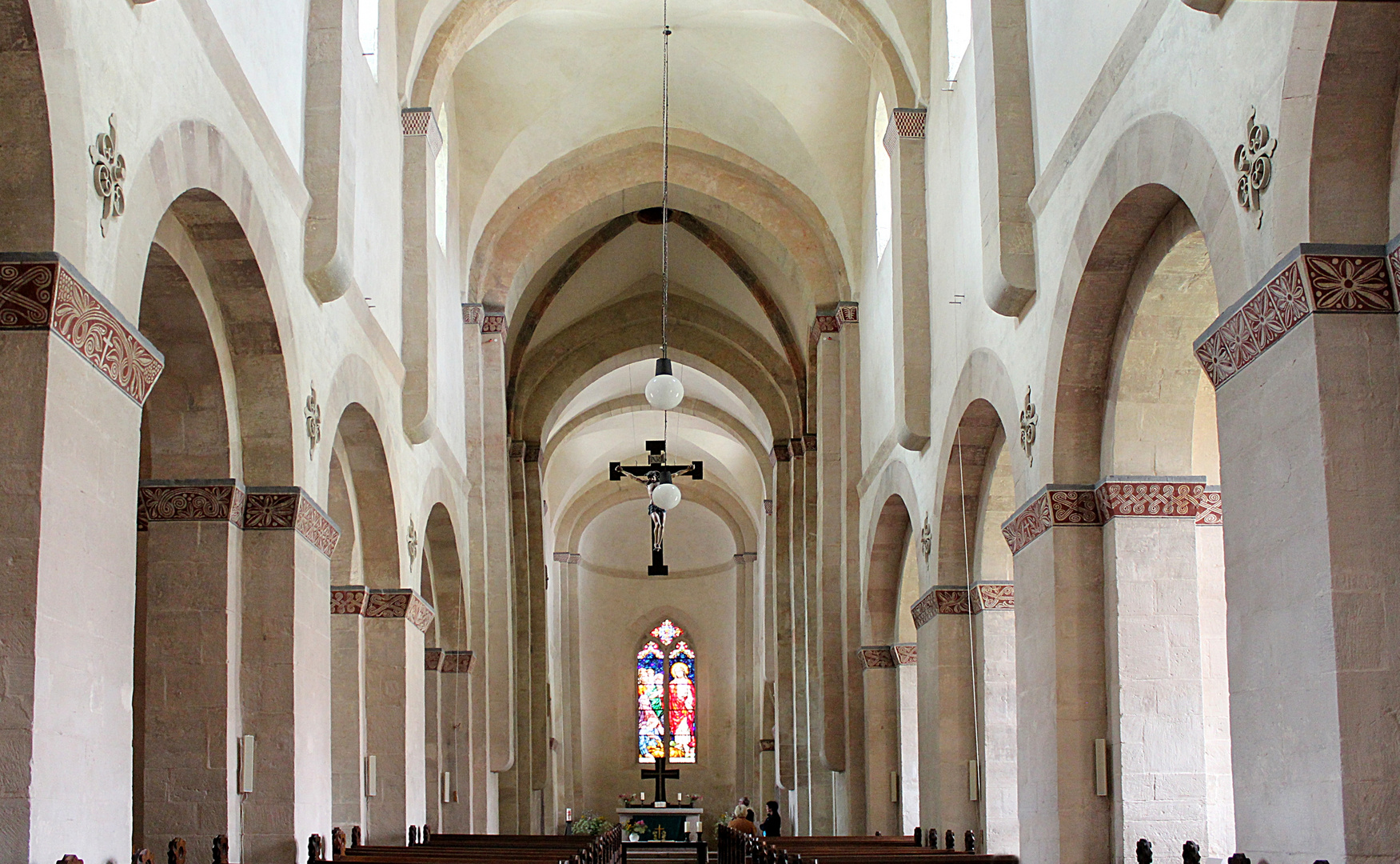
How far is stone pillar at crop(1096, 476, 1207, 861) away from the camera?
9.62 m

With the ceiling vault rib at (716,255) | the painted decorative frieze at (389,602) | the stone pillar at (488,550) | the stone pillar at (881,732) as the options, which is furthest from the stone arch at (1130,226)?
the ceiling vault rib at (716,255)

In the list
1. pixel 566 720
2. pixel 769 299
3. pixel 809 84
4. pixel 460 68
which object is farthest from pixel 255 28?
pixel 566 720

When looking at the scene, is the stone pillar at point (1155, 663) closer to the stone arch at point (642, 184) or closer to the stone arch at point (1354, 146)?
the stone arch at point (1354, 146)

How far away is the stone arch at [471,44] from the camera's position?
15.4m

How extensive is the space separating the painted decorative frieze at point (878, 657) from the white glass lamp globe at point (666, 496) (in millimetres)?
4949

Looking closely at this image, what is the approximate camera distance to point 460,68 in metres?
18.3

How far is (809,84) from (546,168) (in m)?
3.67

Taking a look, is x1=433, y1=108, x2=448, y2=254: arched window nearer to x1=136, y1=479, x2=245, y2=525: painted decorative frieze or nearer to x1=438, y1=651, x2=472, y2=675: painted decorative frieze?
x1=438, y1=651, x2=472, y2=675: painted decorative frieze

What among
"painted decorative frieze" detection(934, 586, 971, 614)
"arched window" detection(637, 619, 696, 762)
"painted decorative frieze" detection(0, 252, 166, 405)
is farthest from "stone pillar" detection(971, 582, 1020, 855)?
"arched window" detection(637, 619, 696, 762)

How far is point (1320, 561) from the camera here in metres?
6.21

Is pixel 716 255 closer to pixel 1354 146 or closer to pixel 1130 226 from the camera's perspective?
pixel 1130 226

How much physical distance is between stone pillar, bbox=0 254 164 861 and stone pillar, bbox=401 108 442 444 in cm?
789

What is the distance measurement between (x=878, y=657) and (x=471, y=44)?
846cm

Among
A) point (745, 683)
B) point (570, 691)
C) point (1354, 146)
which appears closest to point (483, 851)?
point (1354, 146)
